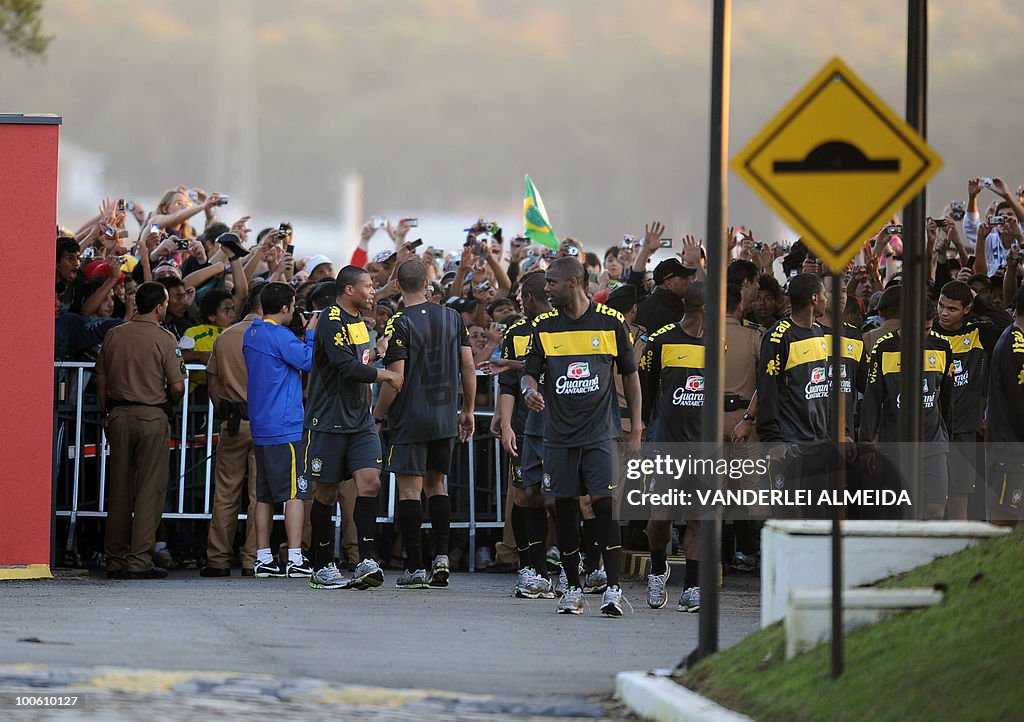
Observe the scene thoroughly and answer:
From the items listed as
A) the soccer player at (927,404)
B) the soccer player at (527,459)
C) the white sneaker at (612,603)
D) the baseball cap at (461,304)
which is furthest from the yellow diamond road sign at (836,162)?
the baseball cap at (461,304)

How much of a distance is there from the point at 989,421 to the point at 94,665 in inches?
297

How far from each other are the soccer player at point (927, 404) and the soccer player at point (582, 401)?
8.94 feet

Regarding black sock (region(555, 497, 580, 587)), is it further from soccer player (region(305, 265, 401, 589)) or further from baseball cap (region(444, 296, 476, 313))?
baseball cap (region(444, 296, 476, 313))

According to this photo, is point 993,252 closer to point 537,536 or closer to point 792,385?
point 792,385

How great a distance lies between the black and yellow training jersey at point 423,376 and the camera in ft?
42.5

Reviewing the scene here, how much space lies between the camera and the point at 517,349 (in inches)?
525

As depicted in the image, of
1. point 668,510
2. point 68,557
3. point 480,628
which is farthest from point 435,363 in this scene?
point 68,557

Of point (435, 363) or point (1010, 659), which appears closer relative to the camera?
point (1010, 659)

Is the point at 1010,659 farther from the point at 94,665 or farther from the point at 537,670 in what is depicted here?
the point at 94,665

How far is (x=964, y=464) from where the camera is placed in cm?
1392

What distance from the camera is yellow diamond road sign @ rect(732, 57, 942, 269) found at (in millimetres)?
7246

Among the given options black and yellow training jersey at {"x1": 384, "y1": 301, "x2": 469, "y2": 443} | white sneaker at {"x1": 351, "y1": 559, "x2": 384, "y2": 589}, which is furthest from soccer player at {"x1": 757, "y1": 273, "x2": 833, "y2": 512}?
white sneaker at {"x1": 351, "y1": 559, "x2": 384, "y2": 589}

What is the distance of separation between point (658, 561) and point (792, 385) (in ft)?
5.11

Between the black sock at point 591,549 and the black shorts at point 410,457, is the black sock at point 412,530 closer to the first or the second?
the black shorts at point 410,457
